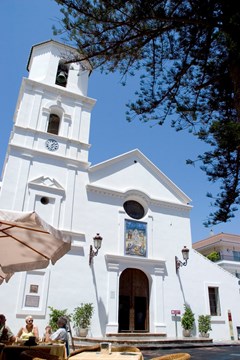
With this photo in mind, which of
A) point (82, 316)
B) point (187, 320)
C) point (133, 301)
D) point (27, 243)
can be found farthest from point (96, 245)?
point (27, 243)

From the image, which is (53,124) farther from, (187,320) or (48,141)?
(187,320)

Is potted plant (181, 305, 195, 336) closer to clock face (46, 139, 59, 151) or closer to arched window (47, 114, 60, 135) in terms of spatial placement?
clock face (46, 139, 59, 151)

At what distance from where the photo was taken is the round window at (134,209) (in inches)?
636

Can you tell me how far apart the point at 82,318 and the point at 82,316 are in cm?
9

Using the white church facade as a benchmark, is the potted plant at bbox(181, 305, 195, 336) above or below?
below

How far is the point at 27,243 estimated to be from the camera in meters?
5.40

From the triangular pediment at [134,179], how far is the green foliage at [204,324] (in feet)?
19.8

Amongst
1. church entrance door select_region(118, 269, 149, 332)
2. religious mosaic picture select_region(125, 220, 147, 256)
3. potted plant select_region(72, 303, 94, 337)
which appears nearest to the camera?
potted plant select_region(72, 303, 94, 337)

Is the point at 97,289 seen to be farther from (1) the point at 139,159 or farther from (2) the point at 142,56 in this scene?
(2) the point at 142,56

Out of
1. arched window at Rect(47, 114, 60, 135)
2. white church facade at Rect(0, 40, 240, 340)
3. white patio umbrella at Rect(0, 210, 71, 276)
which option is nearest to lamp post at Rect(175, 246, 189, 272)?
white church facade at Rect(0, 40, 240, 340)

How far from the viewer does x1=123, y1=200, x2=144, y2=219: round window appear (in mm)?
16156

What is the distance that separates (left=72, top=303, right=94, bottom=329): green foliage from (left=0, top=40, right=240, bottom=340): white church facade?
331 millimetres

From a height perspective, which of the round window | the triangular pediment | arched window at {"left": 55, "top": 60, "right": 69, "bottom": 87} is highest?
arched window at {"left": 55, "top": 60, "right": 69, "bottom": 87}

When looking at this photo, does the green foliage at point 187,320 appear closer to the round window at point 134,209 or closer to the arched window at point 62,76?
the round window at point 134,209
